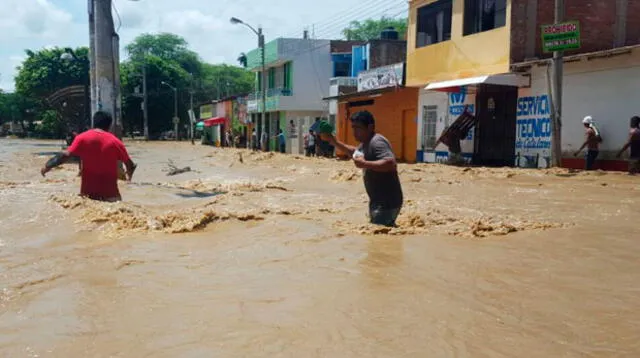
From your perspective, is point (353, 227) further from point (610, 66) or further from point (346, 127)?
point (346, 127)

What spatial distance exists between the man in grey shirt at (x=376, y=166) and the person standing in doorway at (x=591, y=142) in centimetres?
942

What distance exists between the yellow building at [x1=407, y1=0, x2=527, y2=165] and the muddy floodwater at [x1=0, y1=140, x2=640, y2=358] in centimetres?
917

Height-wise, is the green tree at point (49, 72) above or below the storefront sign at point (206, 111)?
above

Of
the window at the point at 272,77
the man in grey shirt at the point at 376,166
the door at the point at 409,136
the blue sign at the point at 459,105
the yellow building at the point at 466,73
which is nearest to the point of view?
the man in grey shirt at the point at 376,166

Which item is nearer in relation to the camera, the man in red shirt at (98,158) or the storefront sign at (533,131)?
the man in red shirt at (98,158)

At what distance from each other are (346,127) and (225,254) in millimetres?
23748

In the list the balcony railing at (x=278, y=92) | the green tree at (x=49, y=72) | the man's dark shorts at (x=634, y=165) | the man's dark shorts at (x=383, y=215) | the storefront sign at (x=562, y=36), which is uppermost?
the green tree at (x=49, y=72)

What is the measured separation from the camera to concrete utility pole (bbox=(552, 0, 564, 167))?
1384cm

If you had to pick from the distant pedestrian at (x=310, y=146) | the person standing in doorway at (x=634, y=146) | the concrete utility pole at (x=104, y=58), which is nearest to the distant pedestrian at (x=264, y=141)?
the distant pedestrian at (x=310, y=146)

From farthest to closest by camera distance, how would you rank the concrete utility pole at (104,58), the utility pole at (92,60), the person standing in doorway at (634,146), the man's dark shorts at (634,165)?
the utility pole at (92,60), the concrete utility pole at (104,58), the man's dark shorts at (634,165), the person standing in doorway at (634,146)

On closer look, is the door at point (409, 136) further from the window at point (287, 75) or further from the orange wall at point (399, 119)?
the window at point (287, 75)

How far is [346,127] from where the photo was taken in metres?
28.9

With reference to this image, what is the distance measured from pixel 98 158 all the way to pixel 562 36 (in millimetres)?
11282

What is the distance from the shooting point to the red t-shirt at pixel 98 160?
6285mm
